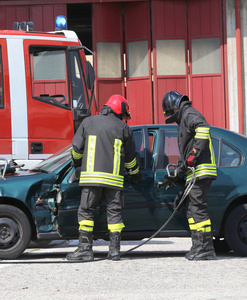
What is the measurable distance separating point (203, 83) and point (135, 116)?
1824mm

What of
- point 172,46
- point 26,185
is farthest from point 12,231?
point 172,46

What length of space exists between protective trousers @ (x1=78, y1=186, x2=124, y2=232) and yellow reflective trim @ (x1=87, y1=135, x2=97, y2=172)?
0.69ft

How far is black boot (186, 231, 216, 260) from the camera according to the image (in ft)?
23.2

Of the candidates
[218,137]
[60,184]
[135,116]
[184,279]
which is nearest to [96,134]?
[60,184]

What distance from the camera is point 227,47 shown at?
1702cm

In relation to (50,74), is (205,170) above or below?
below

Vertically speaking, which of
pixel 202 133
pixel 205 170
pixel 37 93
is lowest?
pixel 205 170

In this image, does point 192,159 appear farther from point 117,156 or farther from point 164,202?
point 117,156

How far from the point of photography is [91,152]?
7.11 m

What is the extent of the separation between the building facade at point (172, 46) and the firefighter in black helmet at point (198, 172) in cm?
976

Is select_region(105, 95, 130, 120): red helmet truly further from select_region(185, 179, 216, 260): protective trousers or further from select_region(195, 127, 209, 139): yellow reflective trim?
select_region(185, 179, 216, 260): protective trousers

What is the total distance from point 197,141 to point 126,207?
39.3 inches

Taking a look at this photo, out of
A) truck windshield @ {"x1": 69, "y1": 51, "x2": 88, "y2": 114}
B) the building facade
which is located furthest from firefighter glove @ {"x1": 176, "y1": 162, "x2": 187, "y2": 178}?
the building facade

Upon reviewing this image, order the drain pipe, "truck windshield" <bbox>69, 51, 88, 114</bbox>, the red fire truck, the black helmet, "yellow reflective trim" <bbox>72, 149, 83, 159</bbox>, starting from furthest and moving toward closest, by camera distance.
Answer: the drain pipe < "truck windshield" <bbox>69, 51, 88, 114</bbox> < the red fire truck < the black helmet < "yellow reflective trim" <bbox>72, 149, 83, 159</bbox>
